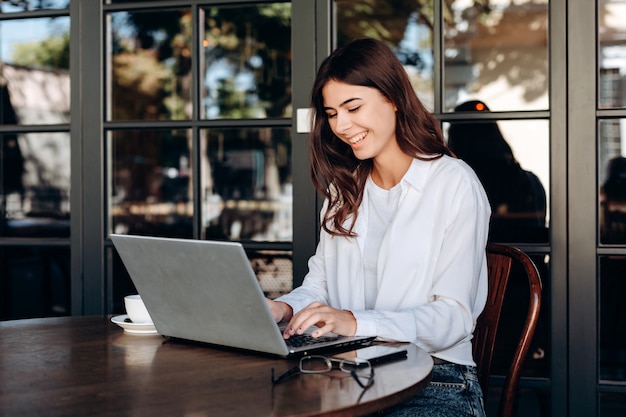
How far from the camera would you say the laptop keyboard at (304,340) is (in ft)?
4.65

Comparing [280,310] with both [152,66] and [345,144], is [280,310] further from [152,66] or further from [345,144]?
[152,66]

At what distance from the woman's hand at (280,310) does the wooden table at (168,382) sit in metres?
0.24

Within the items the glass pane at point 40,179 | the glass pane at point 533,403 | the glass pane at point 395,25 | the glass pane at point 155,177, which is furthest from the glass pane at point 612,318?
the glass pane at point 155,177

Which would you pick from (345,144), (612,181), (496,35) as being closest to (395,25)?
(496,35)

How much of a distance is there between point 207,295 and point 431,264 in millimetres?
636

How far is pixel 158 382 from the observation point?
1.22 meters

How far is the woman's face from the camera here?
6.27ft

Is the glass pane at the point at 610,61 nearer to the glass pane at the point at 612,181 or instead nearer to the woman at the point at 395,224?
the glass pane at the point at 612,181

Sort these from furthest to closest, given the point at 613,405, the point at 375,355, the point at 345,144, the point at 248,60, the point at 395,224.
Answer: the point at 248,60 → the point at 613,405 → the point at 345,144 → the point at 395,224 → the point at 375,355

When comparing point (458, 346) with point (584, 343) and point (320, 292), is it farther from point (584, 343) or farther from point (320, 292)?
point (584, 343)

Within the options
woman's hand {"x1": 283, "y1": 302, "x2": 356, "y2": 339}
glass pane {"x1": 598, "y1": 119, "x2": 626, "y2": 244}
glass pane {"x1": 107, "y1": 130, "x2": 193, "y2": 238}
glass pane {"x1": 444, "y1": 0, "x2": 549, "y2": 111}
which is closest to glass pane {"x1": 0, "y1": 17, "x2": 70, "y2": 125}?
glass pane {"x1": 107, "y1": 130, "x2": 193, "y2": 238}

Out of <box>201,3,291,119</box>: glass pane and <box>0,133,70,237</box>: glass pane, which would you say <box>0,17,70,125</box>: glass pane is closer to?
<box>0,133,70,237</box>: glass pane

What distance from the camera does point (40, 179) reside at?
7.12 metres

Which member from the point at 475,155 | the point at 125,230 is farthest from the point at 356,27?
the point at 475,155
